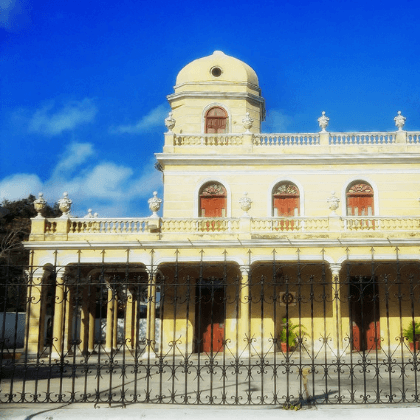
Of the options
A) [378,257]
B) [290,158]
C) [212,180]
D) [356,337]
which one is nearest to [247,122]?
[290,158]

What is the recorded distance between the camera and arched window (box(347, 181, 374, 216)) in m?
22.5

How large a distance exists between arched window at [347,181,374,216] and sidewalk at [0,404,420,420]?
48.8ft

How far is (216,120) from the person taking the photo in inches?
971

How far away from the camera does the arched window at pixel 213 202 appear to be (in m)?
22.7

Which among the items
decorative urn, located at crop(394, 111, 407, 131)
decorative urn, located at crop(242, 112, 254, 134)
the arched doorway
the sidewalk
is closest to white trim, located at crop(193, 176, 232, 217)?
the arched doorway

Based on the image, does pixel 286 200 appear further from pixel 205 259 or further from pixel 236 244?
pixel 205 259

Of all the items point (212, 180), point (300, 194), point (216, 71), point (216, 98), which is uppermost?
point (216, 71)

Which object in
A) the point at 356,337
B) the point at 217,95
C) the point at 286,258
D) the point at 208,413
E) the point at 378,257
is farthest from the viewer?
the point at 217,95

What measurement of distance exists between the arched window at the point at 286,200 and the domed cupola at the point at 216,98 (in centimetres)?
350

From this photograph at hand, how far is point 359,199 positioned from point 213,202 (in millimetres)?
6096

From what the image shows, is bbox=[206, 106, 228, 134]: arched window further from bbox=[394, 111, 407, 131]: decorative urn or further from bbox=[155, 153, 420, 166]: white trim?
bbox=[394, 111, 407, 131]: decorative urn

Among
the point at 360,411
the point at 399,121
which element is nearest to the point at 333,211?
the point at 399,121

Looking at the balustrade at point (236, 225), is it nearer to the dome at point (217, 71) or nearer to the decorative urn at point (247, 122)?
the decorative urn at point (247, 122)

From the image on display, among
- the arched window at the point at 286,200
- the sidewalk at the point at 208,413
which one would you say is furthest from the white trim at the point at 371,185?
the sidewalk at the point at 208,413
